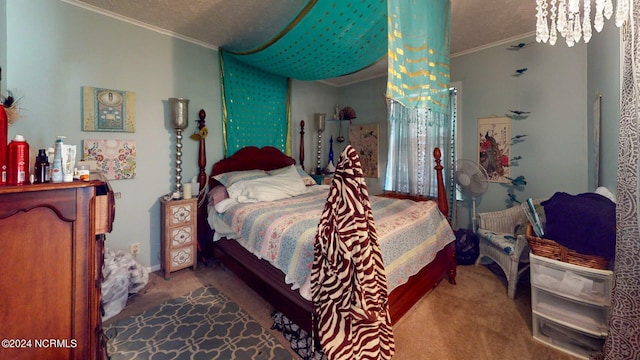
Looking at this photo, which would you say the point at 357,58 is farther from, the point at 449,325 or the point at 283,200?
the point at 449,325

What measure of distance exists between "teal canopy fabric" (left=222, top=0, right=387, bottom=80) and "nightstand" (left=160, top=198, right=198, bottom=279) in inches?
68.8

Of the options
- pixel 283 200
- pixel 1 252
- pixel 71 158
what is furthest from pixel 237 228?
pixel 1 252

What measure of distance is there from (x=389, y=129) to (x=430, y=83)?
2.23 meters

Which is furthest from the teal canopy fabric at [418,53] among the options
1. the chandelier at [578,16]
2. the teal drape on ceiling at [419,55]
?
the chandelier at [578,16]

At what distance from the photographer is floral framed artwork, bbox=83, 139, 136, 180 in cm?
229

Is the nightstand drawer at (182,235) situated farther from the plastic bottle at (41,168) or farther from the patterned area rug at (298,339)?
the plastic bottle at (41,168)

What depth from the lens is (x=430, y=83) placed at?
1.65 m

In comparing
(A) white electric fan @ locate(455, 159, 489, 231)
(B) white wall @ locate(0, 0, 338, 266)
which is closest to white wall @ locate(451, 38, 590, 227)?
(A) white electric fan @ locate(455, 159, 489, 231)

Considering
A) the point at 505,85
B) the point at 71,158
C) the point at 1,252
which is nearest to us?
the point at 1,252

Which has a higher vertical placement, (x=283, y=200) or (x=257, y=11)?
(x=257, y=11)

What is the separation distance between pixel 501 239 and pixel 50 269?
10.4 feet

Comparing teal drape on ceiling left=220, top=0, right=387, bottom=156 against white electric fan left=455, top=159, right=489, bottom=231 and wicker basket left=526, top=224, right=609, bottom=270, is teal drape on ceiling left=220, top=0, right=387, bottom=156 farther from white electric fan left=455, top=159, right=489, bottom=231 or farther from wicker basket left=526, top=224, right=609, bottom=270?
wicker basket left=526, top=224, right=609, bottom=270

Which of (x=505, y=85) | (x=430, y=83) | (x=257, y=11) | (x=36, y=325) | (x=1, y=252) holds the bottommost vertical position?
(x=36, y=325)

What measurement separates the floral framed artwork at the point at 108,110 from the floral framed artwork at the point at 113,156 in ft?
0.43
